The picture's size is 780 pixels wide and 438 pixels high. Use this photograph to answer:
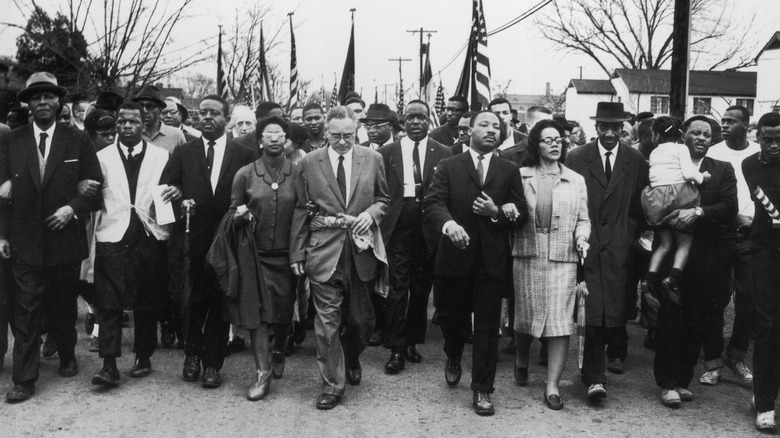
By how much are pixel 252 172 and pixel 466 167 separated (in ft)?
5.66

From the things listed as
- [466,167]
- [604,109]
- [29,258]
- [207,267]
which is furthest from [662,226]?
[29,258]

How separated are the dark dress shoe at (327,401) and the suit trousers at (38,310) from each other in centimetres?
226

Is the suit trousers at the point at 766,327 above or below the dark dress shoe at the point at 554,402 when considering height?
above

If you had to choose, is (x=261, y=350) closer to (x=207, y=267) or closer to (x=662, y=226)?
(x=207, y=267)

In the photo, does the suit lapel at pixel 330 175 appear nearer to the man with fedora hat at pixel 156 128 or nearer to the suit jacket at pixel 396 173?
the suit jacket at pixel 396 173

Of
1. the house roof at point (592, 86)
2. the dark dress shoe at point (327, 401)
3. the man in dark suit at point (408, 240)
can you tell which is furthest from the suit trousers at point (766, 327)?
the house roof at point (592, 86)

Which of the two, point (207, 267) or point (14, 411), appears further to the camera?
point (207, 267)

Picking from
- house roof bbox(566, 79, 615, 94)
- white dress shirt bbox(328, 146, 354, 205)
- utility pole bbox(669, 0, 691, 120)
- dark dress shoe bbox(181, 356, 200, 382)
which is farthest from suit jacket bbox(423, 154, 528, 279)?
house roof bbox(566, 79, 615, 94)

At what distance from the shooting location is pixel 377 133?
892 cm

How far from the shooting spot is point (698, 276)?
6867 millimetres

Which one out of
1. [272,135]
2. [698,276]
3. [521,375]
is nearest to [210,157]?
[272,135]

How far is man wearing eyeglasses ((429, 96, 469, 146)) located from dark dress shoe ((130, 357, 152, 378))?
4754mm

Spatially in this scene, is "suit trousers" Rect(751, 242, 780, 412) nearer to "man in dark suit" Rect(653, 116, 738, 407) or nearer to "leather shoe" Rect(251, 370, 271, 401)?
"man in dark suit" Rect(653, 116, 738, 407)

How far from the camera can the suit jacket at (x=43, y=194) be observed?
21.9 ft
